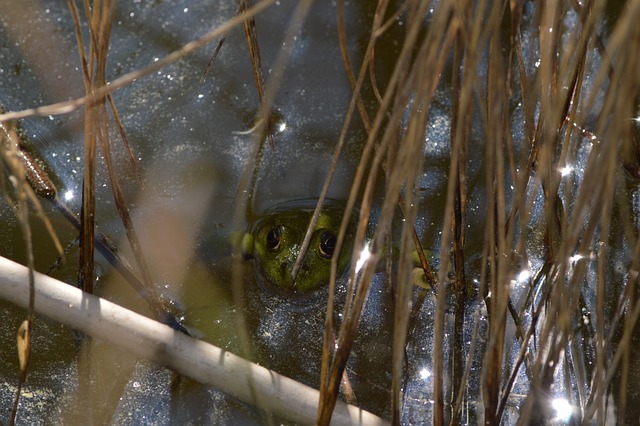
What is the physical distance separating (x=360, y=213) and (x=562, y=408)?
0.78 metres

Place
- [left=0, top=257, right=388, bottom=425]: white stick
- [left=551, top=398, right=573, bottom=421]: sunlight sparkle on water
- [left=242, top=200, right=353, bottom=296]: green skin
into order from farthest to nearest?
[left=242, top=200, right=353, bottom=296]: green skin
[left=551, top=398, right=573, bottom=421]: sunlight sparkle on water
[left=0, top=257, right=388, bottom=425]: white stick

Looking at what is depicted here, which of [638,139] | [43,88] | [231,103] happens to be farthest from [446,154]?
[43,88]

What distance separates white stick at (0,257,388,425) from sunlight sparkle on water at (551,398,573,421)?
1.60ft

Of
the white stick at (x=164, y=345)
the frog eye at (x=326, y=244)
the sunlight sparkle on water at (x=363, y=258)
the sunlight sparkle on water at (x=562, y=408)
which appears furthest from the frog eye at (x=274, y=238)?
the sunlight sparkle on water at (x=562, y=408)

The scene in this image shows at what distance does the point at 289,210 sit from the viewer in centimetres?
Result: 221

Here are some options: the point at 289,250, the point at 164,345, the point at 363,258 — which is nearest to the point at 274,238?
the point at 289,250

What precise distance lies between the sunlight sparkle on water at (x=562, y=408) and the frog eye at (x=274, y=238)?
861mm

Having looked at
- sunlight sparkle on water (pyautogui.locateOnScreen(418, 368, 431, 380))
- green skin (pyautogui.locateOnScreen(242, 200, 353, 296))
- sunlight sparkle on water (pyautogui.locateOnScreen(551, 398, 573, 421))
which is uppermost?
green skin (pyautogui.locateOnScreen(242, 200, 353, 296))

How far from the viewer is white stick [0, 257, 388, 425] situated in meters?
1.57

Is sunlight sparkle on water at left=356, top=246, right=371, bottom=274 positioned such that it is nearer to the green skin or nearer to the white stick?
the green skin

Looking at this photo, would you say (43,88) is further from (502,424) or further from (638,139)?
(638,139)

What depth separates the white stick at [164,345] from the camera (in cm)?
157

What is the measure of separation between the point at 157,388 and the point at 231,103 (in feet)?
3.41

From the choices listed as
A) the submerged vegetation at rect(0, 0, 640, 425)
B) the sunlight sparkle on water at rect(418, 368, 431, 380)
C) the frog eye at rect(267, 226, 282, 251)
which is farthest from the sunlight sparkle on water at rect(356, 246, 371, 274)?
the sunlight sparkle on water at rect(418, 368, 431, 380)
